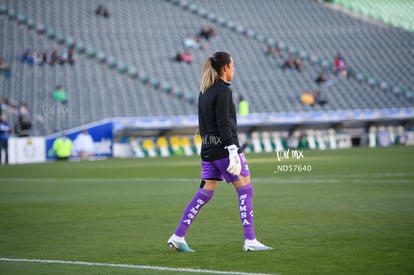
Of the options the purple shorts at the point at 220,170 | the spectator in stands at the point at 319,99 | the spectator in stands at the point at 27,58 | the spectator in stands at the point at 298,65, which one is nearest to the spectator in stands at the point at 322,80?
the spectator in stands at the point at 298,65

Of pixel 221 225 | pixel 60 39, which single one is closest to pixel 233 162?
pixel 221 225

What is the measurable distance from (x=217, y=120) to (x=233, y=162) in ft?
1.58

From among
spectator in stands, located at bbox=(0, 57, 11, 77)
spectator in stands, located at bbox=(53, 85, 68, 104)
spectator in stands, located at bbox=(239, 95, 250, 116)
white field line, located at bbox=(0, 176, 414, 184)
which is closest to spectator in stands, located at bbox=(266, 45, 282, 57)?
spectator in stands, located at bbox=(239, 95, 250, 116)

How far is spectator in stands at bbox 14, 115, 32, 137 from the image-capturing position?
43656 millimetres

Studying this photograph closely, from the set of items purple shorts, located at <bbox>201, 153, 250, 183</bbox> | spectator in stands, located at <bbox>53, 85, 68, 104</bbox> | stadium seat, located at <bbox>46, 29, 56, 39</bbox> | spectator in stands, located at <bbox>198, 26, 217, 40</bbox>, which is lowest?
purple shorts, located at <bbox>201, 153, 250, 183</bbox>

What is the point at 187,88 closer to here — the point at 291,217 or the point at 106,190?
the point at 106,190

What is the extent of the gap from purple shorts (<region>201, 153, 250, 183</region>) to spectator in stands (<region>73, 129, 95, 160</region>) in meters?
33.2

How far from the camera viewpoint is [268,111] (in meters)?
53.2

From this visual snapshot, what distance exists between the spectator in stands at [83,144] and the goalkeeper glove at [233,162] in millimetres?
33551

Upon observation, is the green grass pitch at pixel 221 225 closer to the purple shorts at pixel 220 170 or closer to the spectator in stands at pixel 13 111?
the purple shorts at pixel 220 170

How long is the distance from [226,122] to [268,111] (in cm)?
4381

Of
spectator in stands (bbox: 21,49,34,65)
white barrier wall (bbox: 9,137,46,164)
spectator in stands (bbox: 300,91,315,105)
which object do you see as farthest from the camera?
spectator in stands (bbox: 300,91,315,105)

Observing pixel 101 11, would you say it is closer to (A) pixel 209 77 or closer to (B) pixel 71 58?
(B) pixel 71 58

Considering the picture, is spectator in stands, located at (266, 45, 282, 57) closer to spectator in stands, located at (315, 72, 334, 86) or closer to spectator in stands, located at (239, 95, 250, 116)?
spectator in stands, located at (315, 72, 334, 86)
